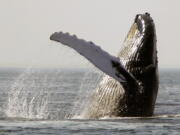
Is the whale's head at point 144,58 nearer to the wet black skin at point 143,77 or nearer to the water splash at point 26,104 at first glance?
the wet black skin at point 143,77

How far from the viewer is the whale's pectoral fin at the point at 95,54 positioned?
17.6 metres

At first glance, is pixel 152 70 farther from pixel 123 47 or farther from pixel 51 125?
pixel 51 125

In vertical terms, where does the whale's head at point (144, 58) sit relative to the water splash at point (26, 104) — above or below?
above

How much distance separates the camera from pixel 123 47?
64.3 feet

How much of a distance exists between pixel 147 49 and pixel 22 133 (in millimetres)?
4079

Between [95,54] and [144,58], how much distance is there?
5.69 feet

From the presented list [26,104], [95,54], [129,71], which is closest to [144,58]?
[129,71]

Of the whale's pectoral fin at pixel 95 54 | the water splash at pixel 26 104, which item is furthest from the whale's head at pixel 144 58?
the water splash at pixel 26 104

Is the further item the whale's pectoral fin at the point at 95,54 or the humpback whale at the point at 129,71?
the humpback whale at the point at 129,71

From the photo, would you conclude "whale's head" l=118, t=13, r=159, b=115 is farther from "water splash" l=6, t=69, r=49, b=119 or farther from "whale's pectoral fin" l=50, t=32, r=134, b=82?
"water splash" l=6, t=69, r=49, b=119

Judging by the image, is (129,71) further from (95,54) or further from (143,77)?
(95,54)

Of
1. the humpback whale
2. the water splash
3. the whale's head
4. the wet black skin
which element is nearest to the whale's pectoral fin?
the humpback whale

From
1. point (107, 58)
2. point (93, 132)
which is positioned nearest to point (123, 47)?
point (107, 58)

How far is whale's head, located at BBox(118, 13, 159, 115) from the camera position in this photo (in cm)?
1859
